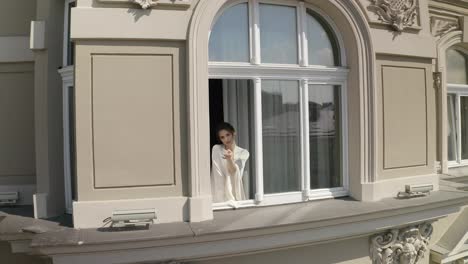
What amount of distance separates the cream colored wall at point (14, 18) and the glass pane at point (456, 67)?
23.9ft

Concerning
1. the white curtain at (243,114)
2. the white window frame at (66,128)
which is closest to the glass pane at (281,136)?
the white curtain at (243,114)

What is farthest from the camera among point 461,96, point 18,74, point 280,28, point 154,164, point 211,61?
point 461,96

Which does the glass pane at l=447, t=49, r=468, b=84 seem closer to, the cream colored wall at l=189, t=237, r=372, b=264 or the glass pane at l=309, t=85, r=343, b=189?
the glass pane at l=309, t=85, r=343, b=189

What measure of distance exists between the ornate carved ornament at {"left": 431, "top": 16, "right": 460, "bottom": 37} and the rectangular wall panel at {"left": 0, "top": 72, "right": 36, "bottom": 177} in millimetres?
6624

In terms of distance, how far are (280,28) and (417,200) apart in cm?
292

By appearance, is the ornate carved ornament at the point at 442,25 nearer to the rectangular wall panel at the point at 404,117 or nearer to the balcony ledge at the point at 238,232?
the rectangular wall panel at the point at 404,117

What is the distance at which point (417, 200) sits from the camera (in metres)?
5.21

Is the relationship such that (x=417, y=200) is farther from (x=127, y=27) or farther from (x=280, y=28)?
(x=127, y=27)

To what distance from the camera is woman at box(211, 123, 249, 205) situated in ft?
15.9

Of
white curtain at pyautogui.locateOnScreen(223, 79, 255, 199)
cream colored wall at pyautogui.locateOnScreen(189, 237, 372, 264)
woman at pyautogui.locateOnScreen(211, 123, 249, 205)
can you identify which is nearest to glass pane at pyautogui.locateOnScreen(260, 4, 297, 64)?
white curtain at pyautogui.locateOnScreen(223, 79, 255, 199)

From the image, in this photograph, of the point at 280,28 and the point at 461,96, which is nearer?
the point at 280,28

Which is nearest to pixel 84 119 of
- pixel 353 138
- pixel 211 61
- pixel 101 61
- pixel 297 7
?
pixel 101 61

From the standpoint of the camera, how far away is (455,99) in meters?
7.65

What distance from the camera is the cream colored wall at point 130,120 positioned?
4.14 meters
